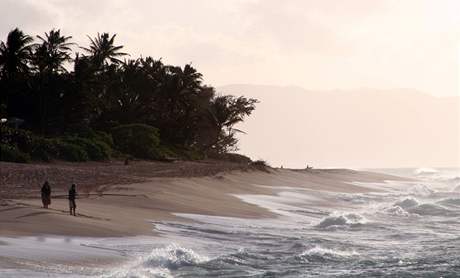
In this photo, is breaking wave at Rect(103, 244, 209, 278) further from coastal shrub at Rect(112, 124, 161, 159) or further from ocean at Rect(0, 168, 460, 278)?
coastal shrub at Rect(112, 124, 161, 159)

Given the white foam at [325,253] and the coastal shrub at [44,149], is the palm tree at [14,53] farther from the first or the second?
the white foam at [325,253]

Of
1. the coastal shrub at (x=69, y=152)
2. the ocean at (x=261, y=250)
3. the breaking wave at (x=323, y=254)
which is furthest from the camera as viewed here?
the coastal shrub at (x=69, y=152)

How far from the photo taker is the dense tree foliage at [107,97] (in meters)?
45.4

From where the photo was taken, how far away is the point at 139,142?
47188 millimetres

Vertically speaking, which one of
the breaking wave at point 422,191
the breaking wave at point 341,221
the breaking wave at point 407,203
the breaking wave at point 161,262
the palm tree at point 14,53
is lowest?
the breaking wave at point 161,262

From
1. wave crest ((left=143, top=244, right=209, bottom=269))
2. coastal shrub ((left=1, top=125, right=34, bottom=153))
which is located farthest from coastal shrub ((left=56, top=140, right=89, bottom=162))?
wave crest ((left=143, top=244, right=209, bottom=269))

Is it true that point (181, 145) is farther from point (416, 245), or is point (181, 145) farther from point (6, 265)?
point (6, 265)

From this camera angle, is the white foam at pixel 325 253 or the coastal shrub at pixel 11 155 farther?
the coastal shrub at pixel 11 155

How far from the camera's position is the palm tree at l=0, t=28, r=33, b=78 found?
44906 millimetres

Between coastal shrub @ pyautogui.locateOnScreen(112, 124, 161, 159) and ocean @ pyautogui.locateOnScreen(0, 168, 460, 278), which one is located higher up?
coastal shrub @ pyautogui.locateOnScreen(112, 124, 161, 159)

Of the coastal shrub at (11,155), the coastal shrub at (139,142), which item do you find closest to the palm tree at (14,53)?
the coastal shrub at (139,142)

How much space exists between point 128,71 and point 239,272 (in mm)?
44138

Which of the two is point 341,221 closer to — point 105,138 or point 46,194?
point 46,194

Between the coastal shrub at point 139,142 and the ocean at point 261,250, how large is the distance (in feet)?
75.8
